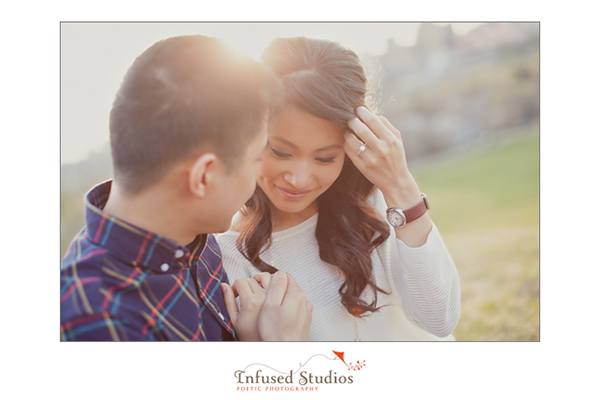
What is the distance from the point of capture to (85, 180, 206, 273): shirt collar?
1.18m

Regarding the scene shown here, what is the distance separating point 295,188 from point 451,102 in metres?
4.53

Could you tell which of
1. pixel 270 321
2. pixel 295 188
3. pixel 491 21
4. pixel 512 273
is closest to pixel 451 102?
pixel 512 273

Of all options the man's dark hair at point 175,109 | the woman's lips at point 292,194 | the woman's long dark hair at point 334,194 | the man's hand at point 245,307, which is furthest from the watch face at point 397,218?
the man's dark hair at point 175,109

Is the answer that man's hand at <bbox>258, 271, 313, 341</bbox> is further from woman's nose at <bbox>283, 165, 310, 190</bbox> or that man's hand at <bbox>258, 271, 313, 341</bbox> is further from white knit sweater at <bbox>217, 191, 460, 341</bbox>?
woman's nose at <bbox>283, 165, 310, 190</bbox>

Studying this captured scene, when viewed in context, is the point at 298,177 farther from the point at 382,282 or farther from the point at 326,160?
the point at 382,282

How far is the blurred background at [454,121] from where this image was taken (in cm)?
165

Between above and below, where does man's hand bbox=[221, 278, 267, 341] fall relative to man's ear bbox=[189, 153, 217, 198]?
below

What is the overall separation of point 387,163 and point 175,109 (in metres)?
0.94

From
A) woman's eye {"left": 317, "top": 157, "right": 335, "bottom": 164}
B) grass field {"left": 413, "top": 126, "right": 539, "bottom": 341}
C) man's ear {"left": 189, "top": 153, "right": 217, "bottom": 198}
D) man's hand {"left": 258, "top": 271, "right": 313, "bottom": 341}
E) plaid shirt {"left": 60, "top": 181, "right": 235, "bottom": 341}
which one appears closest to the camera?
plaid shirt {"left": 60, "top": 181, "right": 235, "bottom": 341}

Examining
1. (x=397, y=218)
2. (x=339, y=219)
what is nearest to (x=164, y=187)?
(x=397, y=218)

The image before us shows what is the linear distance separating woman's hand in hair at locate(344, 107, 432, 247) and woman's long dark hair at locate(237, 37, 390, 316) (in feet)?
0.29
